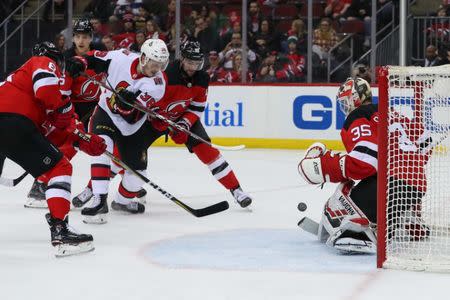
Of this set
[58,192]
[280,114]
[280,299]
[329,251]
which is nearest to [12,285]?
[58,192]

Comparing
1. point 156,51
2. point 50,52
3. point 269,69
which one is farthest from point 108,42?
point 50,52

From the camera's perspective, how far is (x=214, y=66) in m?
9.43

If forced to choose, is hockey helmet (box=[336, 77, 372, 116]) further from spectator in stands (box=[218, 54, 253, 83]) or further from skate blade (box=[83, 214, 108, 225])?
spectator in stands (box=[218, 54, 253, 83])

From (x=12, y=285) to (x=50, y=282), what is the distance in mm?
129

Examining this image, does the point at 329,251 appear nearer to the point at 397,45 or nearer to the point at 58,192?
the point at 58,192

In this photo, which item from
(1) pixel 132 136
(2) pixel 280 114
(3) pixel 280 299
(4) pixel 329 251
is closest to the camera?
(3) pixel 280 299

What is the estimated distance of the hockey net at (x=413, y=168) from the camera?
11.7 feet

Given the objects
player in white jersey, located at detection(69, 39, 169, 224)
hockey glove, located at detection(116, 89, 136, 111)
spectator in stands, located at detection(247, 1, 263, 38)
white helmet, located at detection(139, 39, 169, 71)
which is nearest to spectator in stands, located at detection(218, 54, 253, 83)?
spectator in stands, located at detection(247, 1, 263, 38)

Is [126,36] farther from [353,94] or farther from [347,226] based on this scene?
[347,226]

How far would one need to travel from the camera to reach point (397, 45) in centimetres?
900

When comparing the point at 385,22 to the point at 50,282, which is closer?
the point at 50,282

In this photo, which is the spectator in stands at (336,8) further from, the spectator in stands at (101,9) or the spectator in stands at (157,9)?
the spectator in stands at (101,9)

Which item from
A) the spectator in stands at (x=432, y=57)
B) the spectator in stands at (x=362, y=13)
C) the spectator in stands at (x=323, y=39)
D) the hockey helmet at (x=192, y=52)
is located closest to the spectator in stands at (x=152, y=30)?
the spectator in stands at (x=323, y=39)

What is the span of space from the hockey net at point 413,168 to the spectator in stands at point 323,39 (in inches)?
200
